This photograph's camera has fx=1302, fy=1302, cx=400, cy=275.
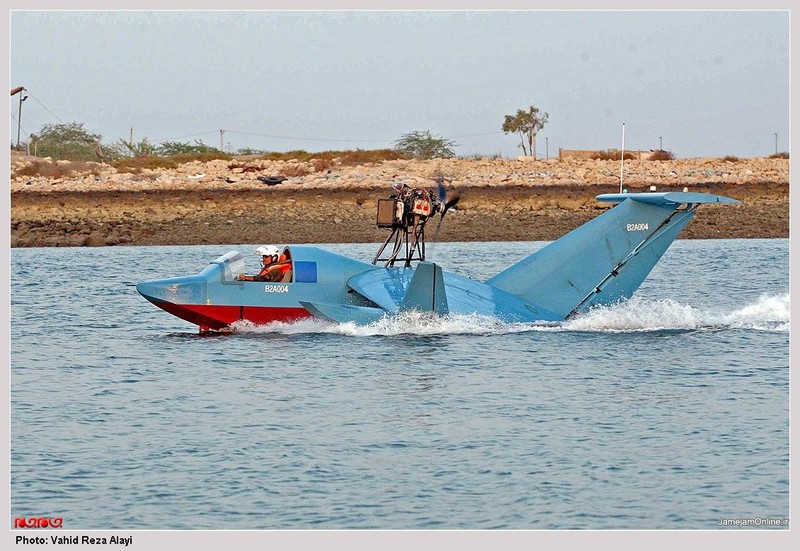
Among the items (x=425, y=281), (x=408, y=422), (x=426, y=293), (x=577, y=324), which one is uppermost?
(x=425, y=281)

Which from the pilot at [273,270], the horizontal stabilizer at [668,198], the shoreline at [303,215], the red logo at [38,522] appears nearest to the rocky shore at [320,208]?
the shoreline at [303,215]

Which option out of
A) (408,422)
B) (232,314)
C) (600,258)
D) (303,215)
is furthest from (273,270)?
(303,215)

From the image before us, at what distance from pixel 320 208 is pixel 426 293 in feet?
133

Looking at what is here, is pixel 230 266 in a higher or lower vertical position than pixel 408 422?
higher

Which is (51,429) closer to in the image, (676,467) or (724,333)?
(676,467)

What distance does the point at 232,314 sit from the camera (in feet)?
89.8

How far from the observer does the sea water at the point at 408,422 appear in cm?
1460

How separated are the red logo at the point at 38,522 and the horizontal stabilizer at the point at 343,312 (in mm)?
12940

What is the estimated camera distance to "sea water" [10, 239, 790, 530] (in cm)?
1460

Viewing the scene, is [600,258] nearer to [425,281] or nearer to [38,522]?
[425,281]

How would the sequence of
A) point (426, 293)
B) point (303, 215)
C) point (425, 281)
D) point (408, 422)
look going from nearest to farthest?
point (408, 422), point (425, 281), point (426, 293), point (303, 215)

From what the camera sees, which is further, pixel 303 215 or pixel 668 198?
pixel 303 215

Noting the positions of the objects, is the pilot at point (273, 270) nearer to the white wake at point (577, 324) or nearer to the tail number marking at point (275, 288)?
the tail number marking at point (275, 288)

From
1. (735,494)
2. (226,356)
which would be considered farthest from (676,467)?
(226,356)
